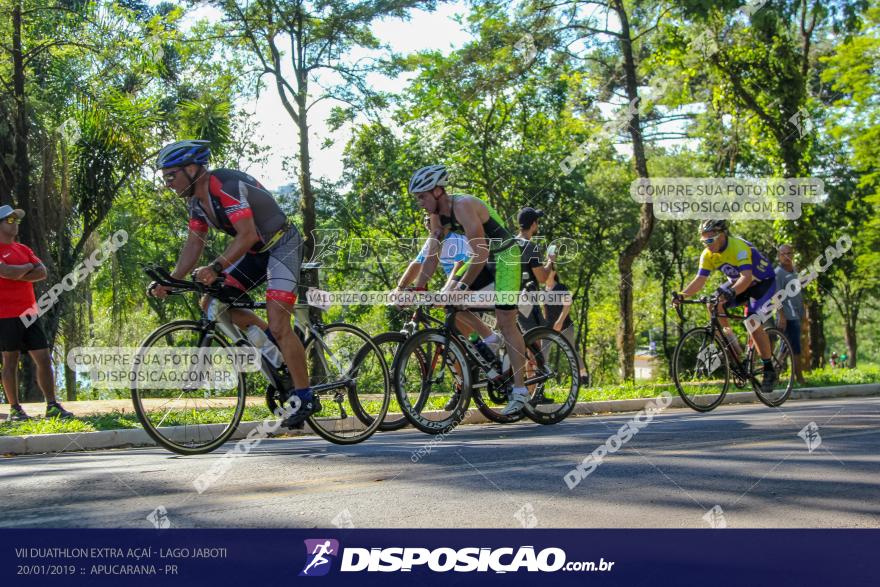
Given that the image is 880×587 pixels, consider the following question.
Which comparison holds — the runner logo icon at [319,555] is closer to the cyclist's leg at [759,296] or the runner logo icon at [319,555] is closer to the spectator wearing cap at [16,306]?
the spectator wearing cap at [16,306]

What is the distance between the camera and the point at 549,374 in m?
8.74

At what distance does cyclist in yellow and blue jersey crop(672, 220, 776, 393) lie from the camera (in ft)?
34.6

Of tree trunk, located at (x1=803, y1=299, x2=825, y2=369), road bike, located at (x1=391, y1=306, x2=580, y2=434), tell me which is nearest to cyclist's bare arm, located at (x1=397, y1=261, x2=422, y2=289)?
road bike, located at (x1=391, y1=306, x2=580, y2=434)

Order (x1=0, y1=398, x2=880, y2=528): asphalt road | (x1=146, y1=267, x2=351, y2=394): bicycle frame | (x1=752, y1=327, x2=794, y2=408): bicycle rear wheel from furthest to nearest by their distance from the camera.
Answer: (x1=752, y1=327, x2=794, y2=408): bicycle rear wheel, (x1=146, y1=267, x2=351, y2=394): bicycle frame, (x1=0, y1=398, x2=880, y2=528): asphalt road

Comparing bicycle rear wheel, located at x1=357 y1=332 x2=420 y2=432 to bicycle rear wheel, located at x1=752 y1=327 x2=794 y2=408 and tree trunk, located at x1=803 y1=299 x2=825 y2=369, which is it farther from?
tree trunk, located at x1=803 y1=299 x2=825 y2=369

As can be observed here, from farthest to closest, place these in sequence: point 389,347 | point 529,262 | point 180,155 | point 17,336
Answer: point 529,262
point 17,336
point 389,347
point 180,155

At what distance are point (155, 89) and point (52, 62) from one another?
9.30 m

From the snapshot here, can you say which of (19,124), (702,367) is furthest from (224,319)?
(19,124)

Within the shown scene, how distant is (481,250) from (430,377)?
3.82 ft

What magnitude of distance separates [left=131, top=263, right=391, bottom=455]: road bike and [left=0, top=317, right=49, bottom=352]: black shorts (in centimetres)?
372

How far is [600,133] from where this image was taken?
20281 mm

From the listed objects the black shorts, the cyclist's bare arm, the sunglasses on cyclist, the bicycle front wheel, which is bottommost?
the bicycle front wheel

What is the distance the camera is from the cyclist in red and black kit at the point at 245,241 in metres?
5.93

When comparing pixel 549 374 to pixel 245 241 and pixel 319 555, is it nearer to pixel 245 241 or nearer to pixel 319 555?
pixel 245 241
